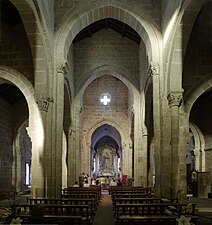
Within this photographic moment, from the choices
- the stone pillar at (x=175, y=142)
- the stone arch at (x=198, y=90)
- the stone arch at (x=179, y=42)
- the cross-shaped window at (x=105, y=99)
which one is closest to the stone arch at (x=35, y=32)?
the stone arch at (x=179, y=42)

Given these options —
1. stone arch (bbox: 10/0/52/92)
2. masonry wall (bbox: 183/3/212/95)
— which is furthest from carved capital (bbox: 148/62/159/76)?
stone arch (bbox: 10/0/52/92)

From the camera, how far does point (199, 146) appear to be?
61.1 feet

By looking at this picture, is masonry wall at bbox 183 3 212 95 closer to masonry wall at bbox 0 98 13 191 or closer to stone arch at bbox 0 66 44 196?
stone arch at bbox 0 66 44 196

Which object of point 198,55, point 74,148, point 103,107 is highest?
point 198,55

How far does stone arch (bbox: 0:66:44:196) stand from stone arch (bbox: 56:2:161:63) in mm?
1650

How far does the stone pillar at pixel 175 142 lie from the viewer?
463 inches

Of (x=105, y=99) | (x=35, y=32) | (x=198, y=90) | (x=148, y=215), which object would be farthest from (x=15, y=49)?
(x=105, y=99)

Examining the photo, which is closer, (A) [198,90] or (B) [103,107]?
(A) [198,90]

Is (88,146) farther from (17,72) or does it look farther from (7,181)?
(17,72)

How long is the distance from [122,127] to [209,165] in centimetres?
1116

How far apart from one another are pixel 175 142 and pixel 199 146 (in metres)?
7.17

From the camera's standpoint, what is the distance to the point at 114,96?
93.6ft

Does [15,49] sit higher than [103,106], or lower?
higher

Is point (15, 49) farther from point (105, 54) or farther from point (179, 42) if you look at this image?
point (105, 54)
